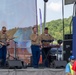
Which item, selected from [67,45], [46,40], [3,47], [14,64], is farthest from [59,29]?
[14,64]

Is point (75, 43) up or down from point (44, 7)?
down

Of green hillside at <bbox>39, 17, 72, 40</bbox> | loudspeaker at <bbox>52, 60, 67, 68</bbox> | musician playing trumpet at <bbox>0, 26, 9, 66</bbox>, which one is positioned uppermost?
green hillside at <bbox>39, 17, 72, 40</bbox>

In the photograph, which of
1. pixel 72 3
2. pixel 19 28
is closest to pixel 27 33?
pixel 19 28

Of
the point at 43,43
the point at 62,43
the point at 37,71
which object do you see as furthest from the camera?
the point at 62,43

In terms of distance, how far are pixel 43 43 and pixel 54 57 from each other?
987 millimetres

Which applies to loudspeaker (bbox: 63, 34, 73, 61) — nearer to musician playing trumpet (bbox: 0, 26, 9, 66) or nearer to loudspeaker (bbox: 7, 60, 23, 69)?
loudspeaker (bbox: 7, 60, 23, 69)

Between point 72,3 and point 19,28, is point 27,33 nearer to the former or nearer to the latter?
point 19,28

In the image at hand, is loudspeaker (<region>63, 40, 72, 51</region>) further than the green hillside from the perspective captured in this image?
No

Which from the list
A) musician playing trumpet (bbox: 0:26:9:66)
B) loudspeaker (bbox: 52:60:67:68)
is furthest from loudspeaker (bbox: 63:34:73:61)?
musician playing trumpet (bbox: 0:26:9:66)

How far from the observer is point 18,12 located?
1416 cm

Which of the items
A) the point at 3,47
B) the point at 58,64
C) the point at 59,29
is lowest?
the point at 58,64

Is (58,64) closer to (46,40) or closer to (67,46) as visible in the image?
(46,40)

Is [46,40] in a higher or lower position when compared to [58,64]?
higher

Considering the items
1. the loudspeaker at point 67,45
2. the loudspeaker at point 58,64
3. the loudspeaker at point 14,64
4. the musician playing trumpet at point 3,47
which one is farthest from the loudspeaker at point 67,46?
the musician playing trumpet at point 3,47
